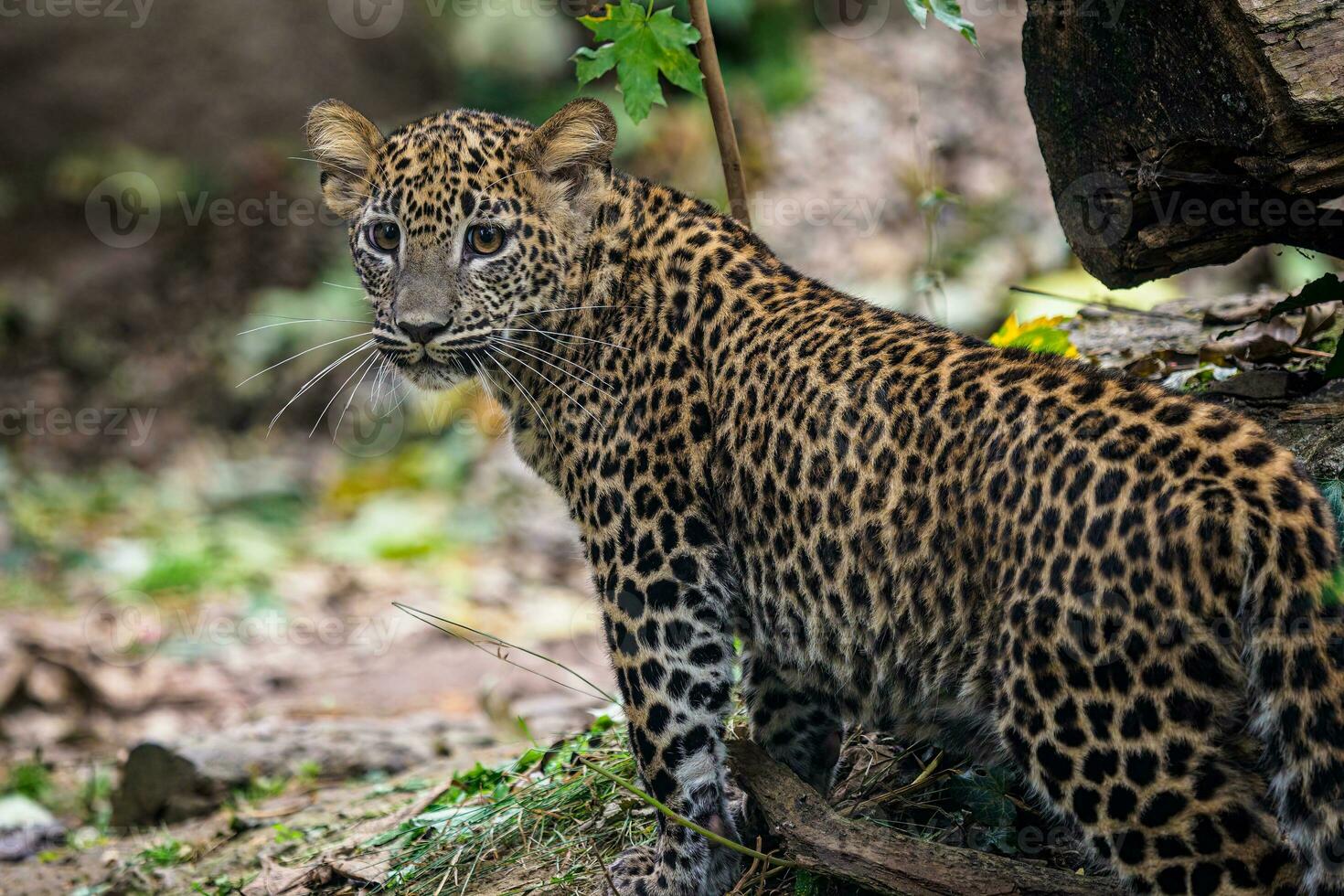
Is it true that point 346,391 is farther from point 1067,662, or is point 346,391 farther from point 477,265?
point 1067,662

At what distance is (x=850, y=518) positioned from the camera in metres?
5.10

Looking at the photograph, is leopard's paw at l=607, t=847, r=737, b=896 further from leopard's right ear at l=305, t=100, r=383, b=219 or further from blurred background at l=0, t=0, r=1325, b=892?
blurred background at l=0, t=0, r=1325, b=892

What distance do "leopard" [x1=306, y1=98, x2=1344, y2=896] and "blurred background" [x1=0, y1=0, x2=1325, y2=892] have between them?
4226 millimetres

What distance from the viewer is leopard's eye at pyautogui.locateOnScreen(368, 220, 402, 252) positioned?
240 inches

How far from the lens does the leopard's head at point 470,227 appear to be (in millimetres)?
5906

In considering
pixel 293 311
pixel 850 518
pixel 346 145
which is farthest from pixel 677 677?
pixel 293 311

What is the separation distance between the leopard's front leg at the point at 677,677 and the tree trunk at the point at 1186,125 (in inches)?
100

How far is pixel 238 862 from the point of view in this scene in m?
7.78

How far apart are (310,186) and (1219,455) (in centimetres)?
1933

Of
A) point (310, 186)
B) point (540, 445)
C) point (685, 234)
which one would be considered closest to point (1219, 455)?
point (685, 234)

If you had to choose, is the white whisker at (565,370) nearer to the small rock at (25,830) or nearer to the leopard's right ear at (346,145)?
the leopard's right ear at (346,145)

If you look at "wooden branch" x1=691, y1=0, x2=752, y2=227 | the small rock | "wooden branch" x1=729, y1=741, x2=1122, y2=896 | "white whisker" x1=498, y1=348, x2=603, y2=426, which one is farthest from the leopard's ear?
the small rock

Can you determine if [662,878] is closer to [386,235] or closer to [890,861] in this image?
[890,861]

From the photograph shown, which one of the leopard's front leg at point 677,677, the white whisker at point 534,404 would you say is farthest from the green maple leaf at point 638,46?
the leopard's front leg at point 677,677
